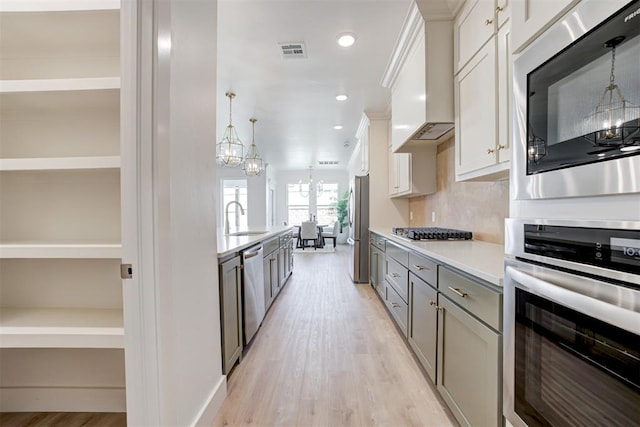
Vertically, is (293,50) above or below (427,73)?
above

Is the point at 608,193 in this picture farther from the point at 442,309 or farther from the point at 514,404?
the point at 442,309

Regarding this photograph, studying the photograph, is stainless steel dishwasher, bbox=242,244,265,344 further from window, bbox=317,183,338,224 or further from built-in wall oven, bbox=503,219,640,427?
window, bbox=317,183,338,224

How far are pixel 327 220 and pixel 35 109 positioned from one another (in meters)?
9.31

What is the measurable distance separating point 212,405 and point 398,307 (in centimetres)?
165

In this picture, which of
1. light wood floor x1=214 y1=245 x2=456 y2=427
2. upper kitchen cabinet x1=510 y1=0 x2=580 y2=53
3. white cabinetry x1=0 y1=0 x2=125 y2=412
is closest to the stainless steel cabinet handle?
light wood floor x1=214 y1=245 x2=456 y2=427

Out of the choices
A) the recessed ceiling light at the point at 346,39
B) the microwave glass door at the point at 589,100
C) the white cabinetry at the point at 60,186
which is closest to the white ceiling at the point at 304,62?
the recessed ceiling light at the point at 346,39

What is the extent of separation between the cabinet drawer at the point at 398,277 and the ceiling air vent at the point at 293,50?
85.3 inches

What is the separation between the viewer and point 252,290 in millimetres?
2375

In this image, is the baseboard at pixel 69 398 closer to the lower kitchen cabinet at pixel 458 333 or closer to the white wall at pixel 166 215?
the white wall at pixel 166 215

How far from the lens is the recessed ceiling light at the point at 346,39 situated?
2350 mm

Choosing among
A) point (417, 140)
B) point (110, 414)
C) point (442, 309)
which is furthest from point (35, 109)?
point (417, 140)

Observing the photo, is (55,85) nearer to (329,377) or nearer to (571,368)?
(571,368)

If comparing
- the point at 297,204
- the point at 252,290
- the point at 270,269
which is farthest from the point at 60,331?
the point at 297,204

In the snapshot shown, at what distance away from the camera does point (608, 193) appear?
2.03ft
